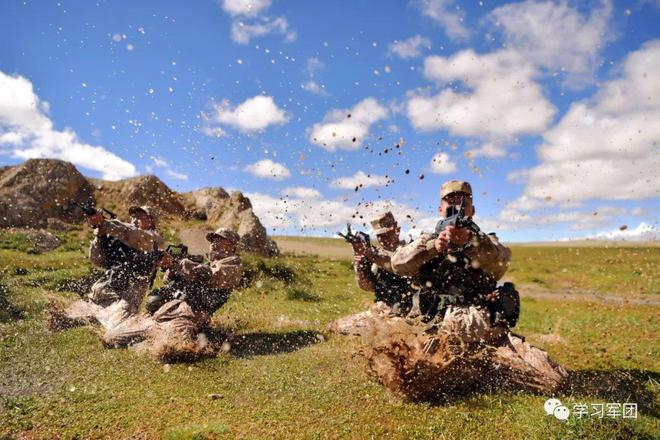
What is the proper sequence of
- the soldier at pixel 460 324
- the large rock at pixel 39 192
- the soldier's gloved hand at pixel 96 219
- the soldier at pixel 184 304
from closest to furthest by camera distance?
the soldier at pixel 460 324 < the soldier at pixel 184 304 < the soldier's gloved hand at pixel 96 219 < the large rock at pixel 39 192

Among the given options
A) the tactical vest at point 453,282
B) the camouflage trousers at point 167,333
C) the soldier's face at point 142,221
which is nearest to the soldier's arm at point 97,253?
the soldier's face at point 142,221

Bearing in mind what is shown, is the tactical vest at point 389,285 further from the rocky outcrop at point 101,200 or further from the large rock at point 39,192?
the large rock at point 39,192

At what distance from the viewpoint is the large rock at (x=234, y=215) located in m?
A: 35.8

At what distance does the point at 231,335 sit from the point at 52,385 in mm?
4205

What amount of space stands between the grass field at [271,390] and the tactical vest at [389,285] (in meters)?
1.39

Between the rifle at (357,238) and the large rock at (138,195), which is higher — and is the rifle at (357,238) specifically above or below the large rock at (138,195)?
below

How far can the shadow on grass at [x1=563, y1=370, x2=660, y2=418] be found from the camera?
276 inches

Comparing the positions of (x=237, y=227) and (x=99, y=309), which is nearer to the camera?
(x=99, y=309)

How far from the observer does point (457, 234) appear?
6.95m

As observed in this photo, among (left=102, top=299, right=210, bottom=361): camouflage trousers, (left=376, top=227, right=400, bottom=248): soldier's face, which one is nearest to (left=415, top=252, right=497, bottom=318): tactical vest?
(left=376, top=227, right=400, bottom=248): soldier's face

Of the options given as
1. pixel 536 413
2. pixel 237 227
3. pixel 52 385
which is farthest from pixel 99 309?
pixel 237 227

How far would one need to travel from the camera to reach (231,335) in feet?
36.8

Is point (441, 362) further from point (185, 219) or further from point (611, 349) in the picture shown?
point (185, 219)

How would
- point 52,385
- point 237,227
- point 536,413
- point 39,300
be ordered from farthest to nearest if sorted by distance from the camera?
point 237,227 → point 39,300 → point 52,385 → point 536,413
